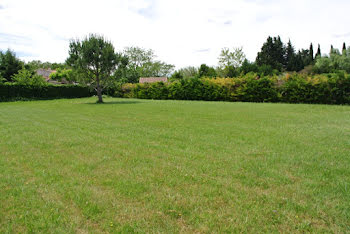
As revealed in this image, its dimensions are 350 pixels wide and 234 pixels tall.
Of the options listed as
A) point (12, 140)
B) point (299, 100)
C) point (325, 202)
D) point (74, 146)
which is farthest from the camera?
point (299, 100)

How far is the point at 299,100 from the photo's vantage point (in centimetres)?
1948

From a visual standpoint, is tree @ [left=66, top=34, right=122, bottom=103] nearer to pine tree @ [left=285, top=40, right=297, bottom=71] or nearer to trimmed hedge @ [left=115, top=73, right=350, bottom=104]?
trimmed hedge @ [left=115, top=73, right=350, bottom=104]

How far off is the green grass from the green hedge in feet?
74.8

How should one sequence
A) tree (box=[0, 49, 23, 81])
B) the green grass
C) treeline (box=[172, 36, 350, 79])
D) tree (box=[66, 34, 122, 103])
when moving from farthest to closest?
treeline (box=[172, 36, 350, 79]) < tree (box=[0, 49, 23, 81]) < tree (box=[66, 34, 122, 103]) < the green grass

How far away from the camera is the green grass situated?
2.49 m

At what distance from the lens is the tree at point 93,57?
20672 mm

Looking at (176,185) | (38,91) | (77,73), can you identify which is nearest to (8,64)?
(38,91)

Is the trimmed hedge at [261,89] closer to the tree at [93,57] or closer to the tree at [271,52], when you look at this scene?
the tree at [93,57]

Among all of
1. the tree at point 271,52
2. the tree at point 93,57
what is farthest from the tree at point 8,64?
the tree at point 271,52

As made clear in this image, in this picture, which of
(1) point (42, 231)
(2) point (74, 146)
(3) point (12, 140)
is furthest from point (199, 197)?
(3) point (12, 140)

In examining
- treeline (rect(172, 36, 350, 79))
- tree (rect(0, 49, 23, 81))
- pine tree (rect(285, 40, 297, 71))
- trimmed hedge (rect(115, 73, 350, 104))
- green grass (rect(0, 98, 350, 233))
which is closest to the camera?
green grass (rect(0, 98, 350, 233))

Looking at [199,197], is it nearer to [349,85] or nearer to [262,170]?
[262,170]

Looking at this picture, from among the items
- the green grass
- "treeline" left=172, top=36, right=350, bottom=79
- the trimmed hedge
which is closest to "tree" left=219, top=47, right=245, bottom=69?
"treeline" left=172, top=36, right=350, bottom=79

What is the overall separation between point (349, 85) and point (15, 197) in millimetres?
20811
